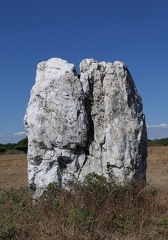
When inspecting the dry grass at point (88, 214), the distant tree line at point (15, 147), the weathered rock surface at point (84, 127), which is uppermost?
the distant tree line at point (15, 147)

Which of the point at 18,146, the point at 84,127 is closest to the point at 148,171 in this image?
the point at 84,127

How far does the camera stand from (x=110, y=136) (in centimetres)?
990

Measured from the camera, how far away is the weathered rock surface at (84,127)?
9.77 metres

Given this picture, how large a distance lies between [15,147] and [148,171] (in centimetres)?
2982

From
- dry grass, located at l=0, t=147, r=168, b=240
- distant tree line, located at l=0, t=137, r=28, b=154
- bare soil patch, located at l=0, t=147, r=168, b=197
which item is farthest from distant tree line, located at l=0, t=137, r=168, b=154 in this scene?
dry grass, located at l=0, t=147, r=168, b=240

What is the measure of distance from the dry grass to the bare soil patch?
6425 millimetres

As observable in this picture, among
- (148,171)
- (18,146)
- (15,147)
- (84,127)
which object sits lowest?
(148,171)

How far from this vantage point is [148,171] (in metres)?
22.8

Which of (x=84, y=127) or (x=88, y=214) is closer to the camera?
(x=88, y=214)

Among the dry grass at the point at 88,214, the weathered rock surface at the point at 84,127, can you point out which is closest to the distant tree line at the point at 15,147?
the weathered rock surface at the point at 84,127

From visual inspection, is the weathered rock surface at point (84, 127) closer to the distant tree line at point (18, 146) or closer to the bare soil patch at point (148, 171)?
the bare soil patch at point (148, 171)

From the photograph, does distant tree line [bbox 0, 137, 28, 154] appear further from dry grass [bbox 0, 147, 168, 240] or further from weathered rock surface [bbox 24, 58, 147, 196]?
dry grass [bbox 0, 147, 168, 240]

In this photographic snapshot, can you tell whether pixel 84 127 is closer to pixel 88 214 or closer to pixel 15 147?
pixel 88 214

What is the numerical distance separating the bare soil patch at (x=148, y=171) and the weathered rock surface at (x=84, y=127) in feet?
19.4
